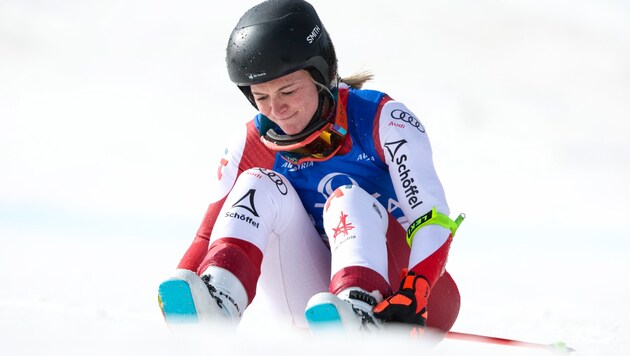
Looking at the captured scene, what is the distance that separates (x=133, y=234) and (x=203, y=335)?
277 inches

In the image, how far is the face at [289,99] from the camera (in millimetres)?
3965

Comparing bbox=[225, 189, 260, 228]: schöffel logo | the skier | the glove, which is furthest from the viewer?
bbox=[225, 189, 260, 228]: schöffel logo

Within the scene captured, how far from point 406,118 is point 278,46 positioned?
0.66 metres

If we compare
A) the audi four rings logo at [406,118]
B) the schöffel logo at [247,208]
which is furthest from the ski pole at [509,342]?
the schöffel logo at [247,208]

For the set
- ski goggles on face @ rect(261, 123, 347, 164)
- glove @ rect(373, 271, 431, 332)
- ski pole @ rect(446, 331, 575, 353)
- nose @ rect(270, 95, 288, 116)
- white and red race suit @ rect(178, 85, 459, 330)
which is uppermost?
nose @ rect(270, 95, 288, 116)

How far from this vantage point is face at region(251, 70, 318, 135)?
13.0 ft

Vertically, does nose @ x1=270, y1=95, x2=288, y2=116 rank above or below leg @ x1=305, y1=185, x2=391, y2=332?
above

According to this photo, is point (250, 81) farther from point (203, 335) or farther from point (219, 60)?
point (219, 60)

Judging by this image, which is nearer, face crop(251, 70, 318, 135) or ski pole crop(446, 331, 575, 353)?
ski pole crop(446, 331, 575, 353)

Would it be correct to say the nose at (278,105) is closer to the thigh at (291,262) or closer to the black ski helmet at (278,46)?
the black ski helmet at (278,46)

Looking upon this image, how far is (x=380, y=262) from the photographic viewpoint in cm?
358

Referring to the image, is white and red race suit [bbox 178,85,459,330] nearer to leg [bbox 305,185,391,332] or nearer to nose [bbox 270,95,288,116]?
leg [bbox 305,185,391,332]

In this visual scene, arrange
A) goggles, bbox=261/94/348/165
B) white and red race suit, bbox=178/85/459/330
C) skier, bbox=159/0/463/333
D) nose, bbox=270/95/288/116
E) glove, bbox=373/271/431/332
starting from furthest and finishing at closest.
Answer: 1. goggles, bbox=261/94/348/165
2. nose, bbox=270/95/288/116
3. white and red race suit, bbox=178/85/459/330
4. skier, bbox=159/0/463/333
5. glove, bbox=373/271/431/332

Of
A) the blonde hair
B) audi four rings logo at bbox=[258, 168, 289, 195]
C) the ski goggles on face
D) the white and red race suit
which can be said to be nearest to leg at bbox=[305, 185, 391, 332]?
the white and red race suit
